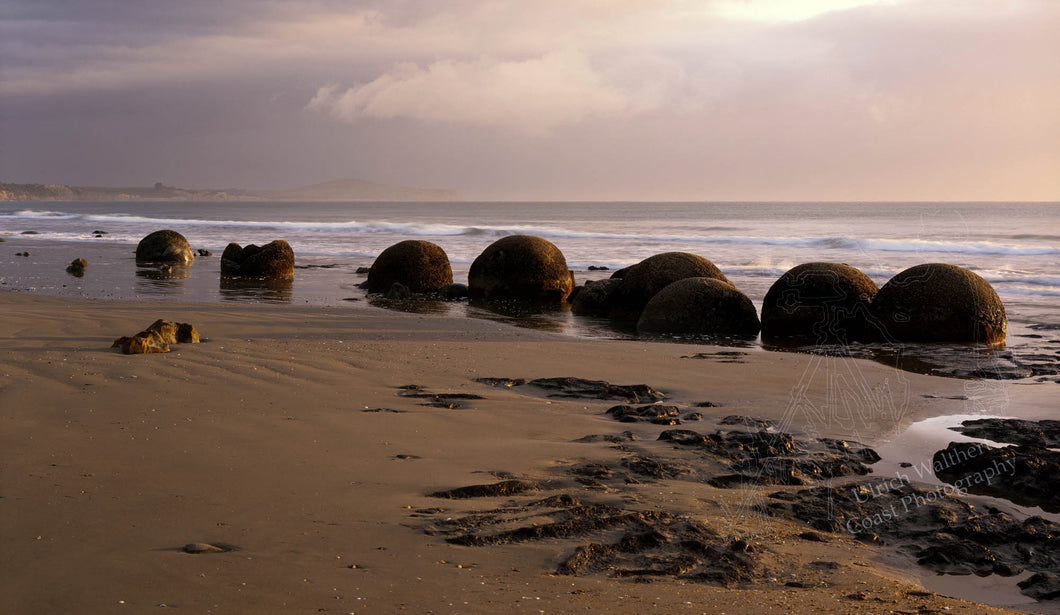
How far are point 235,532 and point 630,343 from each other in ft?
25.2

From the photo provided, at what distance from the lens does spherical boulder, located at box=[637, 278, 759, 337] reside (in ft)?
40.2

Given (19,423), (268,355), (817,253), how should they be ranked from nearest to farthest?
(19,423), (268,355), (817,253)

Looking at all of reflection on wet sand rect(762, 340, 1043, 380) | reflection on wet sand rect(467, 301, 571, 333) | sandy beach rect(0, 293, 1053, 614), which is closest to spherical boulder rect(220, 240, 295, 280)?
reflection on wet sand rect(467, 301, 571, 333)

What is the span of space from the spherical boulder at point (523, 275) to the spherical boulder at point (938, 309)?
20.3 ft

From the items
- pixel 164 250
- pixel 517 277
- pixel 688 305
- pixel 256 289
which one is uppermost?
pixel 164 250

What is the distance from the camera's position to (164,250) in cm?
2512

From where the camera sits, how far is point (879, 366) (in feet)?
32.3

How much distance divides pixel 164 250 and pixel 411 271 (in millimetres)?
11329

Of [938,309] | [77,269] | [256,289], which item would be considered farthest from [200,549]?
[77,269]

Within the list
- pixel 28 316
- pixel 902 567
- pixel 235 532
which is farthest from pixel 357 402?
pixel 28 316

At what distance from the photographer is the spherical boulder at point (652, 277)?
13.8 meters

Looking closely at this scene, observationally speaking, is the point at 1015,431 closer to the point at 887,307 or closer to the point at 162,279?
the point at 887,307

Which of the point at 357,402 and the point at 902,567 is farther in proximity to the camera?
the point at 357,402

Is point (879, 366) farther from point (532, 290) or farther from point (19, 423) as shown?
point (19, 423)
